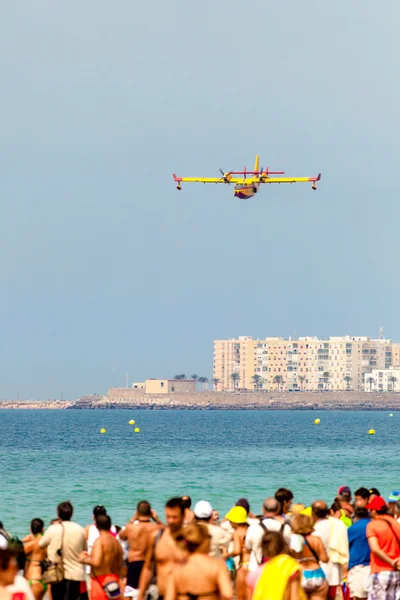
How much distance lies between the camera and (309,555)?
10.8 metres

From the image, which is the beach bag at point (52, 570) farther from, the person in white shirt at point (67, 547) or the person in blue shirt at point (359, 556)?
the person in blue shirt at point (359, 556)

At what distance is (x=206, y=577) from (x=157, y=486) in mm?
36166

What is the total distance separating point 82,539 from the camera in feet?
37.8

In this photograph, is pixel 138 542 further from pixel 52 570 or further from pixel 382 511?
pixel 382 511

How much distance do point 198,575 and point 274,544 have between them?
0.69 meters

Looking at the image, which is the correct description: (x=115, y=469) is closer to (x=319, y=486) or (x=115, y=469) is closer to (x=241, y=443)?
(x=319, y=486)

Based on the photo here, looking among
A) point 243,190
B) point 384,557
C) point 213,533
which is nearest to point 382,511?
point 384,557

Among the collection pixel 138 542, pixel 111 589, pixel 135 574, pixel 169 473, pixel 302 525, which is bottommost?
pixel 169 473

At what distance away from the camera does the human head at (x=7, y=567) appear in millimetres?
7074

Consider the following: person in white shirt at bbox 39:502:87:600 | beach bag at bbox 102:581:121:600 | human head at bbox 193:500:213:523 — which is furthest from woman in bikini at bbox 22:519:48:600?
human head at bbox 193:500:213:523

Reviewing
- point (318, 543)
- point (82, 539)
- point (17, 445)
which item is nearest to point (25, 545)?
point (82, 539)

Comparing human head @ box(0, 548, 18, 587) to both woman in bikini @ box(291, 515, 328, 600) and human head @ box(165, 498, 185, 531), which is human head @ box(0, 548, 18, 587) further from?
woman in bikini @ box(291, 515, 328, 600)

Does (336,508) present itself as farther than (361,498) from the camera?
Yes

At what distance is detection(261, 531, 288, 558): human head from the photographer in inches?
320
